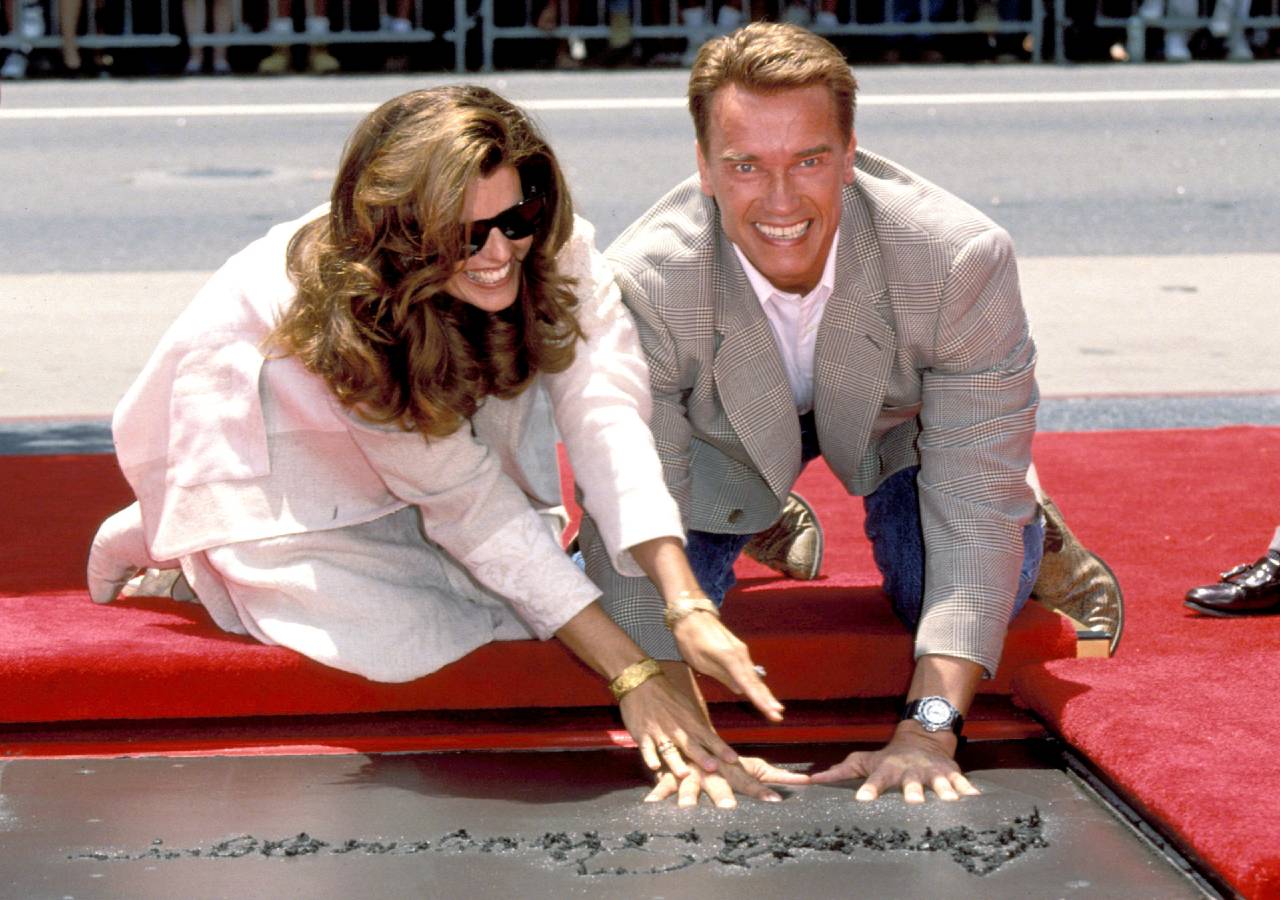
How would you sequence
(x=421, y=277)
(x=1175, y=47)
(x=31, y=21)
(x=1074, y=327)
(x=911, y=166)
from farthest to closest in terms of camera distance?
(x=1175, y=47), (x=31, y=21), (x=911, y=166), (x=1074, y=327), (x=421, y=277)

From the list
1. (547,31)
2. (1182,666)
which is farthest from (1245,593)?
(547,31)

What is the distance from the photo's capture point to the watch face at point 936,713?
3055 millimetres

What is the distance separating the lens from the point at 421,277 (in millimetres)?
2920

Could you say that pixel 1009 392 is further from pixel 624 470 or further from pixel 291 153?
pixel 291 153

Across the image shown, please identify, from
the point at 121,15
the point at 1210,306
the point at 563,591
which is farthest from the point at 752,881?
the point at 121,15

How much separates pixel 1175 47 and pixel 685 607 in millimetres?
10433

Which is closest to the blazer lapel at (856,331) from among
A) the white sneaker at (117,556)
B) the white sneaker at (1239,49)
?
the white sneaker at (117,556)

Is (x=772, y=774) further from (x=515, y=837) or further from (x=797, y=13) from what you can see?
(x=797, y=13)

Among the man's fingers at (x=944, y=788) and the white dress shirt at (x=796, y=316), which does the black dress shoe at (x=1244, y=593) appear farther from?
the man's fingers at (x=944, y=788)

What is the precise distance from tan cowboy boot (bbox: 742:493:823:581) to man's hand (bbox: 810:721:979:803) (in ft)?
3.10

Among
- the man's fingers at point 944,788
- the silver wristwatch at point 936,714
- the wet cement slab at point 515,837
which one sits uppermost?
the silver wristwatch at point 936,714

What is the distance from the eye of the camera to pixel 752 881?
2.69 meters

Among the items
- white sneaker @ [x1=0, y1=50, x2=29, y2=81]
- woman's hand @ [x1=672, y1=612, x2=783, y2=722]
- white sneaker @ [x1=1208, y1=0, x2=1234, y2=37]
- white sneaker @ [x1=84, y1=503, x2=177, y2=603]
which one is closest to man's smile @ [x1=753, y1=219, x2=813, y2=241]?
woman's hand @ [x1=672, y1=612, x2=783, y2=722]

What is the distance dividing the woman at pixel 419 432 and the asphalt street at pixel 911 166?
261cm
